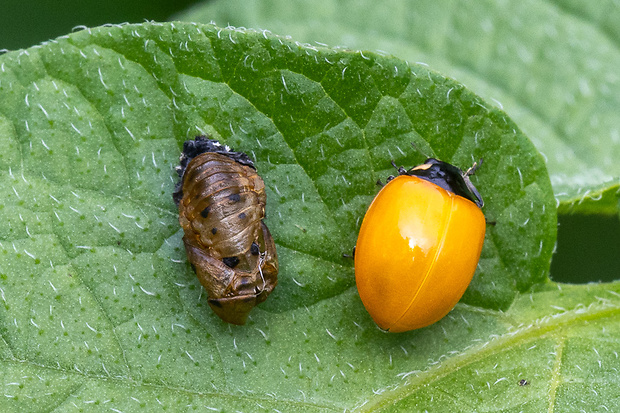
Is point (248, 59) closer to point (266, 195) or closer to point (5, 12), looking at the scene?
point (266, 195)

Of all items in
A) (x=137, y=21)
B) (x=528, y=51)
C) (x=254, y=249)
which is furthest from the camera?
(x=137, y=21)

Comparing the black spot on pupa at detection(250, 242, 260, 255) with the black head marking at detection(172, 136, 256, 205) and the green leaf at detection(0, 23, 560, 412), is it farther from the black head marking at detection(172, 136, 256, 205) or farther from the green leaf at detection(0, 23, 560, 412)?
the black head marking at detection(172, 136, 256, 205)

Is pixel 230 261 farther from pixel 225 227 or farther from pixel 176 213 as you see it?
pixel 176 213

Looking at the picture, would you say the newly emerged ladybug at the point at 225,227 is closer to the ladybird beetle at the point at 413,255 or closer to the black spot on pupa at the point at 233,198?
the black spot on pupa at the point at 233,198

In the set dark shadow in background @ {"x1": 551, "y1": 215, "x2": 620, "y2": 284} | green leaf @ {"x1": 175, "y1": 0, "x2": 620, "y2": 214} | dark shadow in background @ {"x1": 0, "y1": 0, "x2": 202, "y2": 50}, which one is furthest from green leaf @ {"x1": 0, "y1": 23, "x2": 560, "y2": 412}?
dark shadow in background @ {"x1": 0, "y1": 0, "x2": 202, "y2": 50}

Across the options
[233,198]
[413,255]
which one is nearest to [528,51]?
[413,255]

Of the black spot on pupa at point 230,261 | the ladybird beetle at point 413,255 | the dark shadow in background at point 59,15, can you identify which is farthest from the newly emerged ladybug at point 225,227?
the dark shadow in background at point 59,15
